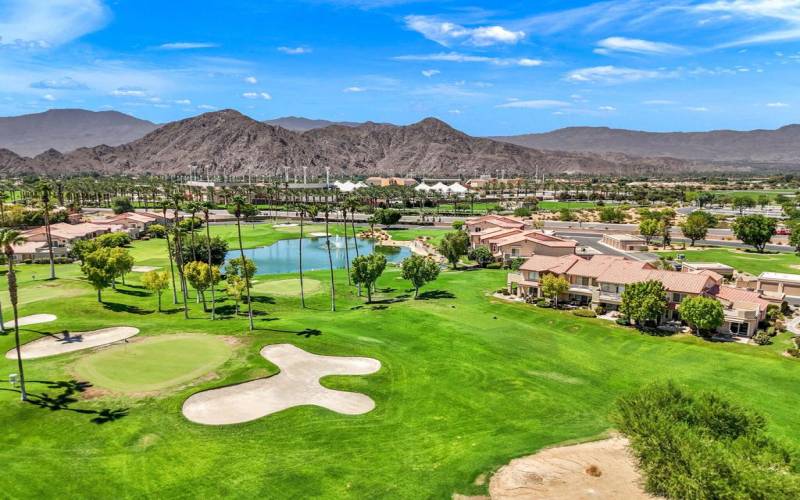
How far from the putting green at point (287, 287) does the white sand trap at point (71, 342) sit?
81.0 feet

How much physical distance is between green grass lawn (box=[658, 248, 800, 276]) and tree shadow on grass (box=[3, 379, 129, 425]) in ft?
286

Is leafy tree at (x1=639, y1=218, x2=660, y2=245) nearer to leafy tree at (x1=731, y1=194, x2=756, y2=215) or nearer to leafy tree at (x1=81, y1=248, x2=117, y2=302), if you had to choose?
leafy tree at (x1=731, y1=194, x2=756, y2=215)

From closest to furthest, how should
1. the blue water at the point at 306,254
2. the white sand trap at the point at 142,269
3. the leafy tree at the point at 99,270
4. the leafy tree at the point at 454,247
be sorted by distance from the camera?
the leafy tree at the point at 99,270 → the white sand trap at the point at 142,269 → the leafy tree at the point at 454,247 → the blue water at the point at 306,254

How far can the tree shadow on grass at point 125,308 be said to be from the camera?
5706 centimetres

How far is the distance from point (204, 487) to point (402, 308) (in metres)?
37.0

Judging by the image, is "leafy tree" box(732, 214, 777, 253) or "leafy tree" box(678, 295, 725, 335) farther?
"leafy tree" box(732, 214, 777, 253)

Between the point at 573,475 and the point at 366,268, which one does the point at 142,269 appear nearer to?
the point at 366,268

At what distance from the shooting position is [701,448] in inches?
862

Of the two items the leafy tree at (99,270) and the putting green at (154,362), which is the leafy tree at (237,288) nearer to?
the putting green at (154,362)

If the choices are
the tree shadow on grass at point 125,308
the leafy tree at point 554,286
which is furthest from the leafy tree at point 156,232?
the leafy tree at point 554,286

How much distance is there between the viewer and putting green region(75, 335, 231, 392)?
1458 inches

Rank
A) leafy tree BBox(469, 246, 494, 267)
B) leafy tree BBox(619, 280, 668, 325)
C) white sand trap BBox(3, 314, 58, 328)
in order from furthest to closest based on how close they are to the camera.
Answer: leafy tree BBox(469, 246, 494, 267), leafy tree BBox(619, 280, 668, 325), white sand trap BBox(3, 314, 58, 328)

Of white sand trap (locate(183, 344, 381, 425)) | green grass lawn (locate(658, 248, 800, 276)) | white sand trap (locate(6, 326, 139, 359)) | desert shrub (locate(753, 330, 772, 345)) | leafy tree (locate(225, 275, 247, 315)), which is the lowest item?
desert shrub (locate(753, 330, 772, 345))

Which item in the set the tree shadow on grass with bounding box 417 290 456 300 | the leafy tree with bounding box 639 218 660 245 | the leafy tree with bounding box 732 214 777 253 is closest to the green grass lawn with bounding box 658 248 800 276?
the leafy tree with bounding box 732 214 777 253
